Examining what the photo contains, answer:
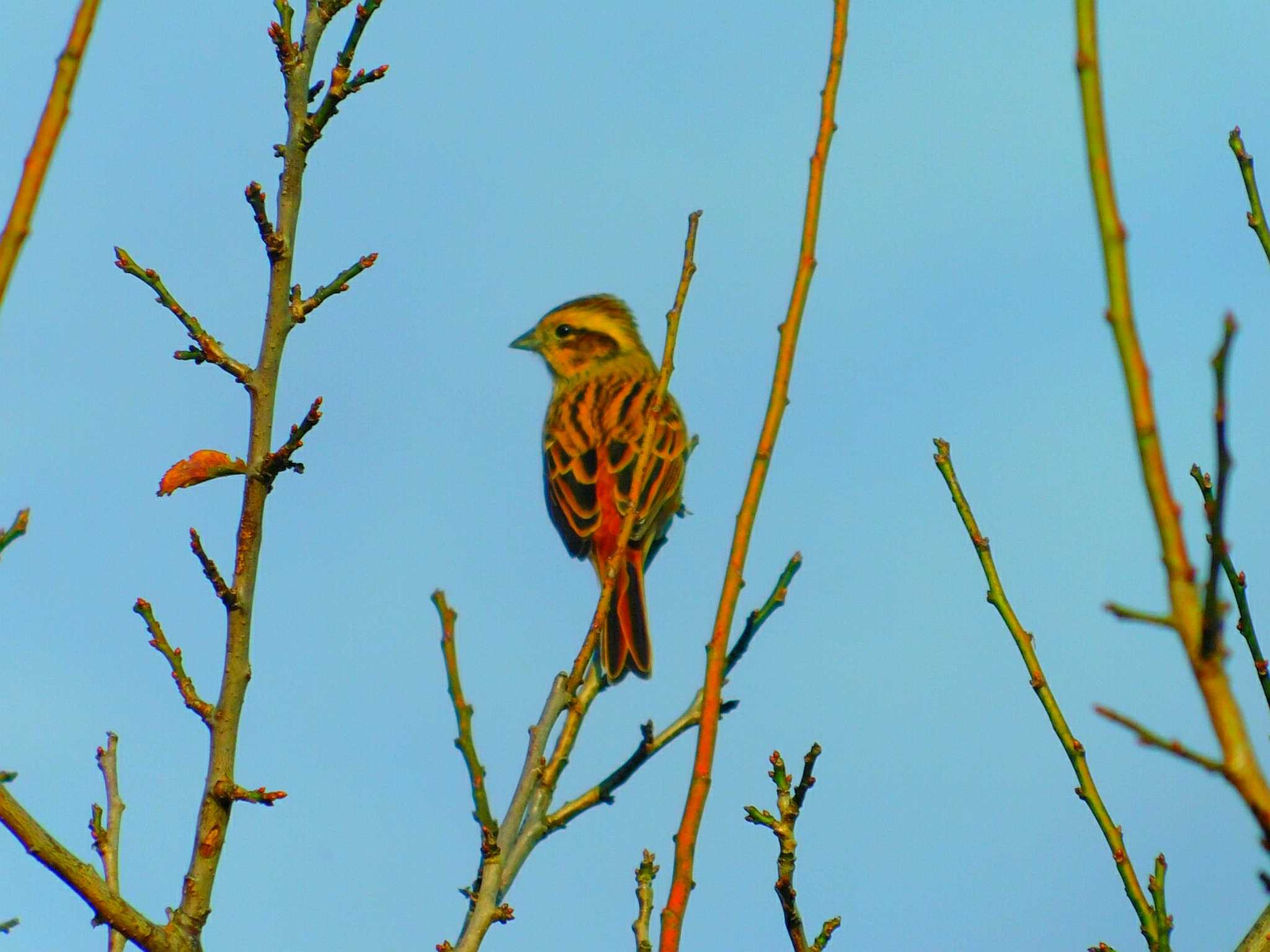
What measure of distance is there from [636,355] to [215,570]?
7060 mm

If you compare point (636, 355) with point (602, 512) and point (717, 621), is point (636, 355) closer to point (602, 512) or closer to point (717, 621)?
point (602, 512)

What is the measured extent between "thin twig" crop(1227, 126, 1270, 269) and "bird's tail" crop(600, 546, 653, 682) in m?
3.22

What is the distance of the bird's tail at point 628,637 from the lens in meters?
6.86

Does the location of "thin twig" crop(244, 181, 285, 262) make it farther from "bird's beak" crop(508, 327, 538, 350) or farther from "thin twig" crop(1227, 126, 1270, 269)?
"bird's beak" crop(508, 327, 538, 350)

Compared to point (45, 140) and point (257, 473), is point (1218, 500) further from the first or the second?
point (257, 473)

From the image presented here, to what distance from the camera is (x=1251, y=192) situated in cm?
446

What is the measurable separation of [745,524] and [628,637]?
Result: 437 centimetres

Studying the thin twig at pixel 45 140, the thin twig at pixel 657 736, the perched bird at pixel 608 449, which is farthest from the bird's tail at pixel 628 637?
the thin twig at pixel 45 140

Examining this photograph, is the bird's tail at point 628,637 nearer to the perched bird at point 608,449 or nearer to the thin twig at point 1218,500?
the perched bird at point 608,449

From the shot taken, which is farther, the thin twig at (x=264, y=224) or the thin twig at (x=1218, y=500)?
the thin twig at (x=264, y=224)

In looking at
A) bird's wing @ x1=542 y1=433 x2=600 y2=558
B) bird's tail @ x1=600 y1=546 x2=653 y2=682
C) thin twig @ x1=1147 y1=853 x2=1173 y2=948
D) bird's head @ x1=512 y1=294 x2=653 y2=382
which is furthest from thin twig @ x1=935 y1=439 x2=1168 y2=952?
bird's head @ x1=512 y1=294 x2=653 y2=382

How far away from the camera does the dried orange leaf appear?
162 inches

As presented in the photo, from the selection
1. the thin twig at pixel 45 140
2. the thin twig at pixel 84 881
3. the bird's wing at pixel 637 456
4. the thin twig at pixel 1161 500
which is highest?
the bird's wing at pixel 637 456

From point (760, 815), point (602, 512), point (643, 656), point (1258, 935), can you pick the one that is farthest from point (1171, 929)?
point (602, 512)
